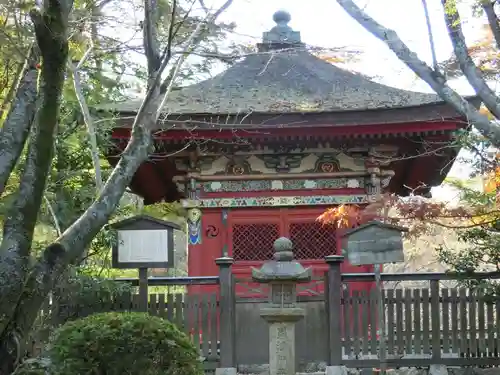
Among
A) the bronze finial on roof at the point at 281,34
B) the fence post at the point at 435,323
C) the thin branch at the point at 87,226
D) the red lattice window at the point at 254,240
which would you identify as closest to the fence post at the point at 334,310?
the fence post at the point at 435,323

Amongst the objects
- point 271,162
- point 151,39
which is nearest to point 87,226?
point 151,39

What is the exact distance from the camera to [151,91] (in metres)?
6.52

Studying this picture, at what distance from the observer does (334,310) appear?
872 centimetres

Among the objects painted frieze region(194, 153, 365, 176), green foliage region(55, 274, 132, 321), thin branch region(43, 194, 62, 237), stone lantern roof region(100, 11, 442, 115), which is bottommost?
green foliage region(55, 274, 132, 321)

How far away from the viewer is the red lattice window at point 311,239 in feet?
36.7

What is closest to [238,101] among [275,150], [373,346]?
[275,150]

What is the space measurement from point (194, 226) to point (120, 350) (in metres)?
5.90

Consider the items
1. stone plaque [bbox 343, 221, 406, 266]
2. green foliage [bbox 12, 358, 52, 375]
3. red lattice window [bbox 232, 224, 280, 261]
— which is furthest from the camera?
red lattice window [bbox 232, 224, 280, 261]

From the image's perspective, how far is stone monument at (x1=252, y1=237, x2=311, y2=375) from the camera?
7828mm

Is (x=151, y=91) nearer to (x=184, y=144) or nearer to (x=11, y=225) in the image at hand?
(x=11, y=225)

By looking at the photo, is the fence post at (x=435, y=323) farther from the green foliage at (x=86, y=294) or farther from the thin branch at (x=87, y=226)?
the thin branch at (x=87, y=226)

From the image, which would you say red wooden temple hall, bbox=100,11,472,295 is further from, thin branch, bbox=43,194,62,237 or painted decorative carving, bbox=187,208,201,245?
thin branch, bbox=43,194,62,237

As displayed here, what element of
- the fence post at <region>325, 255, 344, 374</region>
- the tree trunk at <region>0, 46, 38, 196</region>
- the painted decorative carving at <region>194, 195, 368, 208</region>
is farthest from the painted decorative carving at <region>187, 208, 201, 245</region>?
the tree trunk at <region>0, 46, 38, 196</region>

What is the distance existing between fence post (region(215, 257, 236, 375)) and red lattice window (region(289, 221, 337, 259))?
2613mm
